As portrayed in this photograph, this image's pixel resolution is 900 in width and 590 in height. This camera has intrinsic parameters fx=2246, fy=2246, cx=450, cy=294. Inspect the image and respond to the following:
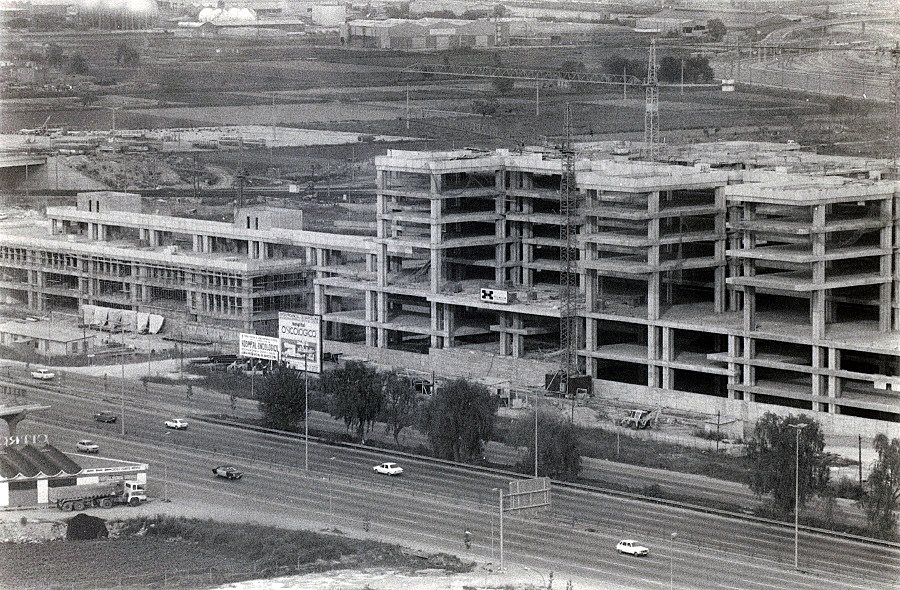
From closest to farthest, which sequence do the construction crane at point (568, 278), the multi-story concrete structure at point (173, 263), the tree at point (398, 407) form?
the tree at point (398, 407), the construction crane at point (568, 278), the multi-story concrete structure at point (173, 263)

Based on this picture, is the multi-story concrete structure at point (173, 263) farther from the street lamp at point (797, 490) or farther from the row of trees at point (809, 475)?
the street lamp at point (797, 490)

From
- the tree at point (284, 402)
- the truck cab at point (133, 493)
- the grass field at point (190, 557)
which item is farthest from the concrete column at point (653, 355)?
the grass field at point (190, 557)

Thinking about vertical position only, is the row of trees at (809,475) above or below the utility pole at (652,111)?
below

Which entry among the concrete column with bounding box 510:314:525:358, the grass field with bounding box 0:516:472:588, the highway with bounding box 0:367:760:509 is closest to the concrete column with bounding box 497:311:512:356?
the concrete column with bounding box 510:314:525:358

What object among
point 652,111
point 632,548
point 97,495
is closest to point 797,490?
point 632,548

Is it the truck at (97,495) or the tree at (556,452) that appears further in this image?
the tree at (556,452)

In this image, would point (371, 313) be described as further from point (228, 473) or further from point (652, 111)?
point (652, 111)

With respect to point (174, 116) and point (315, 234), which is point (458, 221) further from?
point (174, 116)
